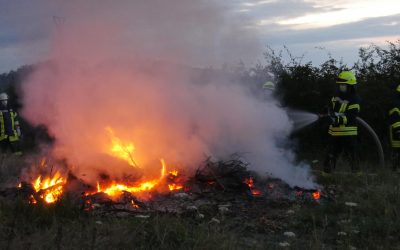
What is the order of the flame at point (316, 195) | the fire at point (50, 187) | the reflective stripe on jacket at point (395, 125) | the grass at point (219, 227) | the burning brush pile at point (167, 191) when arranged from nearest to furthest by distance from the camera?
the grass at point (219, 227) < the fire at point (50, 187) < the burning brush pile at point (167, 191) < the flame at point (316, 195) < the reflective stripe on jacket at point (395, 125)

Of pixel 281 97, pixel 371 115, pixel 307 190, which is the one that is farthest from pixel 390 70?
pixel 307 190

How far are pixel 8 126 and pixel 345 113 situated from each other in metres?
9.59

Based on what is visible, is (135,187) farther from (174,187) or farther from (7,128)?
(7,128)

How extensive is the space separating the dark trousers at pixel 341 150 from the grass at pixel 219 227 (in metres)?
2.33

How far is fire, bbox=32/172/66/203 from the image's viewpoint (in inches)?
228

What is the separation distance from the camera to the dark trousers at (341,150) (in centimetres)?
928

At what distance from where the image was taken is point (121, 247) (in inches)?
175

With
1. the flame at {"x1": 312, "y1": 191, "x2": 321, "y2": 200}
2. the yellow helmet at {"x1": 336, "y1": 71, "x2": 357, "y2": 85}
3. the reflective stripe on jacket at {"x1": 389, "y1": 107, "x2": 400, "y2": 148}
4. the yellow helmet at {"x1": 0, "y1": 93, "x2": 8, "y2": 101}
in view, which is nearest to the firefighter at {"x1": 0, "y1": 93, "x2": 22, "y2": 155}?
the yellow helmet at {"x1": 0, "y1": 93, "x2": 8, "y2": 101}

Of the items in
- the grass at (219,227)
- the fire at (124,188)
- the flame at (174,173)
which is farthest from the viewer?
the flame at (174,173)

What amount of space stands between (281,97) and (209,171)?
20.1 feet

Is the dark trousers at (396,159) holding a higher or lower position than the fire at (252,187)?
lower

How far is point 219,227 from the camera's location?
5.08 meters

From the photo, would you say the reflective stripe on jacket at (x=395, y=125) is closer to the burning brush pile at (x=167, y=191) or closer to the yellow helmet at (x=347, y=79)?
the yellow helmet at (x=347, y=79)

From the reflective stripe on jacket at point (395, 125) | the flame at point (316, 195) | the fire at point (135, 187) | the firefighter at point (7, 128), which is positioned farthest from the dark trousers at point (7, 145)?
the reflective stripe on jacket at point (395, 125)
